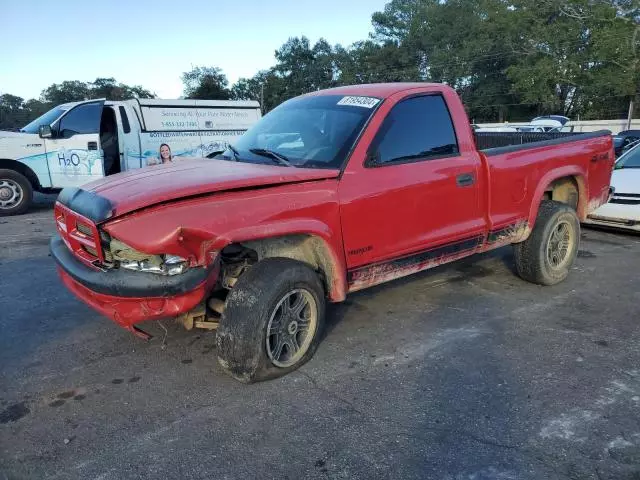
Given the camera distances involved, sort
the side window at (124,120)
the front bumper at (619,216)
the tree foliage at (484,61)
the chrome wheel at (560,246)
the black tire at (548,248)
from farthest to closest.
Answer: the tree foliage at (484,61) → the side window at (124,120) → the front bumper at (619,216) → the chrome wheel at (560,246) → the black tire at (548,248)

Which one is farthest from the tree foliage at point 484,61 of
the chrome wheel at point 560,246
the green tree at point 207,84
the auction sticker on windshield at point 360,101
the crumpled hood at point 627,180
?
the auction sticker on windshield at point 360,101

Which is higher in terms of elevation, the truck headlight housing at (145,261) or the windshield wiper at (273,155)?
the windshield wiper at (273,155)

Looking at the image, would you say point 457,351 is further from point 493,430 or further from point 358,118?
point 358,118

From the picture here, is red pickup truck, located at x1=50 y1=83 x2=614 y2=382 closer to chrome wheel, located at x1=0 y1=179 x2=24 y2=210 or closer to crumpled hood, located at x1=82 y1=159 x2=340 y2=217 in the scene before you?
crumpled hood, located at x1=82 y1=159 x2=340 y2=217

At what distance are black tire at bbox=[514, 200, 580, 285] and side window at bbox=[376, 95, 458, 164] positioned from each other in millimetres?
1452

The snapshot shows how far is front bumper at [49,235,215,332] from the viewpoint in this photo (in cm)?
285

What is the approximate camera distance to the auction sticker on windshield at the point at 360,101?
12.7ft

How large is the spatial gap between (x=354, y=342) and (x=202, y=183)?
173cm

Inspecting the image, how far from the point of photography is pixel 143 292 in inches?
112

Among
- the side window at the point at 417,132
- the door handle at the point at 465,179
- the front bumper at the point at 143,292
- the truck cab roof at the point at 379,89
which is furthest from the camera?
the door handle at the point at 465,179

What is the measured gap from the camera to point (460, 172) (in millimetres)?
4168

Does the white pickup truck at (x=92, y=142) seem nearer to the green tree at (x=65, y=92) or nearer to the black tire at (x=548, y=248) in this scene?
the black tire at (x=548, y=248)

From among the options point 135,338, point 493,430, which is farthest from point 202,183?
point 493,430

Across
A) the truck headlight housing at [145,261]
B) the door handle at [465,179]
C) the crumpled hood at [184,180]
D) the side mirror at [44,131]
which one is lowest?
the truck headlight housing at [145,261]
